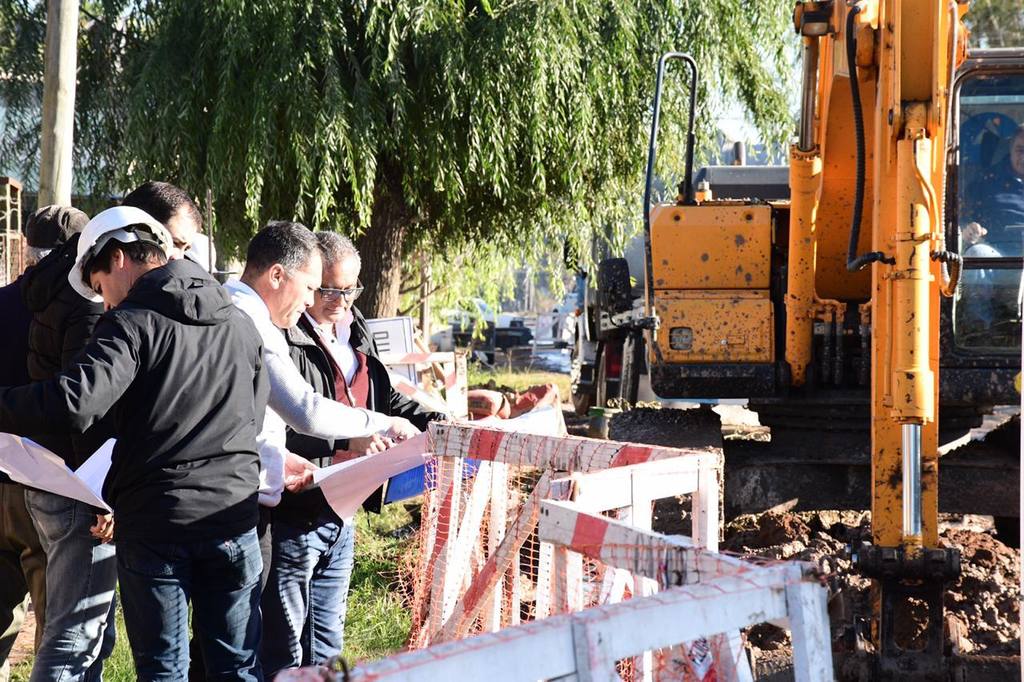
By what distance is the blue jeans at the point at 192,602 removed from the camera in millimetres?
3113

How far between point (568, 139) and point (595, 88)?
1.52 feet

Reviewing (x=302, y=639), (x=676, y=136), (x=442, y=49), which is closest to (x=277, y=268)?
(x=302, y=639)

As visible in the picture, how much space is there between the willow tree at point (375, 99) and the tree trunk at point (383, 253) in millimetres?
28

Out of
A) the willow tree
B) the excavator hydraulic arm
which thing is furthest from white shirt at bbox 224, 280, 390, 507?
the willow tree

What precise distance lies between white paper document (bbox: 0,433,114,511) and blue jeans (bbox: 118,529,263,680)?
23 cm

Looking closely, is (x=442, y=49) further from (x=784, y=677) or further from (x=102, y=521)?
(x=102, y=521)

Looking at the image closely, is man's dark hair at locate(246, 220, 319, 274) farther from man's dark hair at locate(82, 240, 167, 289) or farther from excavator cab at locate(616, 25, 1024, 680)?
excavator cab at locate(616, 25, 1024, 680)

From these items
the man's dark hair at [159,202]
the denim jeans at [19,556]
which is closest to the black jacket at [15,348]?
the denim jeans at [19,556]

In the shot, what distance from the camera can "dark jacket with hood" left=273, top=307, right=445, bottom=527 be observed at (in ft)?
12.4

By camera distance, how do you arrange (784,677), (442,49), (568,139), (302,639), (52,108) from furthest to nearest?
(568,139) → (442,49) → (52,108) → (784,677) → (302,639)

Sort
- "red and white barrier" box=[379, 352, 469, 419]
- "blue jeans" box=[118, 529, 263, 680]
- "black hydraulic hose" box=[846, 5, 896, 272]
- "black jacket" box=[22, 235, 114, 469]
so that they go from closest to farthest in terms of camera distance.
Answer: "blue jeans" box=[118, 529, 263, 680], "black jacket" box=[22, 235, 114, 469], "black hydraulic hose" box=[846, 5, 896, 272], "red and white barrier" box=[379, 352, 469, 419]

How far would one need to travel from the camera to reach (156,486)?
3.09m

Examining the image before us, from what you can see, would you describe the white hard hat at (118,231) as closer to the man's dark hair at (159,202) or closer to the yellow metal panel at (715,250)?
the man's dark hair at (159,202)

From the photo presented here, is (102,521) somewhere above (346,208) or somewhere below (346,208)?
below
